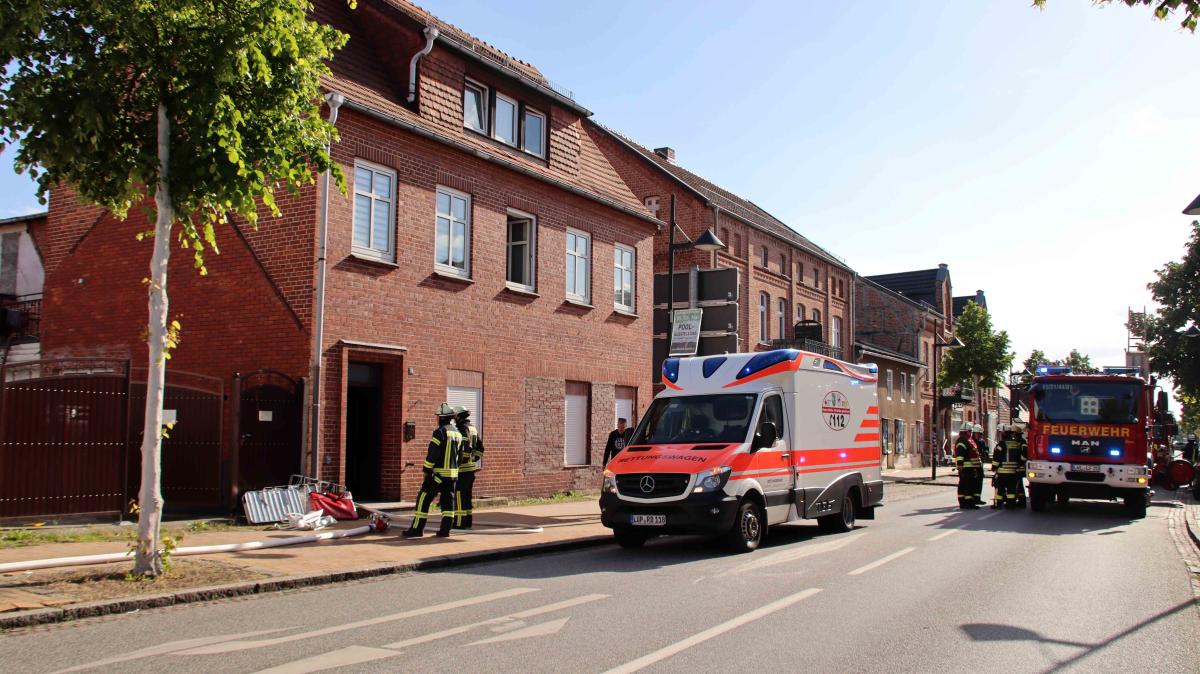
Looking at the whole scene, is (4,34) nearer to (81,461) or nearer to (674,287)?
(81,461)

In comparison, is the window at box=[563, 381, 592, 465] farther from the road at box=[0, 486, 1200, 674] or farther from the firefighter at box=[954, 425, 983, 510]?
the road at box=[0, 486, 1200, 674]

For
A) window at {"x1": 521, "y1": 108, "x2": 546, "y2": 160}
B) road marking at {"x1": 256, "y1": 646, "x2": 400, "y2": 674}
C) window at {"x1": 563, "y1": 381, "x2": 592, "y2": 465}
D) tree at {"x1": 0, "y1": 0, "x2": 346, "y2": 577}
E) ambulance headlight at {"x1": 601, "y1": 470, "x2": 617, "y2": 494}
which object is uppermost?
window at {"x1": 521, "y1": 108, "x2": 546, "y2": 160}

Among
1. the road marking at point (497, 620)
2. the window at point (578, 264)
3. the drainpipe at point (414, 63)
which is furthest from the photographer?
the window at point (578, 264)

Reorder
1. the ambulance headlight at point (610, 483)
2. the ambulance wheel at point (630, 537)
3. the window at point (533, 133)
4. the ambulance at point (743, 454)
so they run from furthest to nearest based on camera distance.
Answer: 1. the window at point (533, 133)
2. the ambulance wheel at point (630, 537)
3. the ambulance headlight at point (610, 483)
4. the ambulance at point (743, 454)

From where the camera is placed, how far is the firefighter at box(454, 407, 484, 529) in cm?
1338

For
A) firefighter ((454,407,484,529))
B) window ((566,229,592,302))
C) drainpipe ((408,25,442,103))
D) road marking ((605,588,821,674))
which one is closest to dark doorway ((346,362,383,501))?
firefighter ((454,407,484,529))

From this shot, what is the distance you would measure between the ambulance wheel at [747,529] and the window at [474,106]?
10.0 m

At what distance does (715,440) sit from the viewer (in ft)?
40.5

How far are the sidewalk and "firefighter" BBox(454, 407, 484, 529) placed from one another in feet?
0.79

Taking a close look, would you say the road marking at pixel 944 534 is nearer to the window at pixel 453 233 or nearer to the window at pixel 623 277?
the window at pixel 453 233

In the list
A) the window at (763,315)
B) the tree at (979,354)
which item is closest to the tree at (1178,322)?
the tree at (979,354)

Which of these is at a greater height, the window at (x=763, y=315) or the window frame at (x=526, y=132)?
the window frame at (x=526, y=132)

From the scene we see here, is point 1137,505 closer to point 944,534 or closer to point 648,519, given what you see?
point 944,534

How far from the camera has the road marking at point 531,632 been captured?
673 cm
